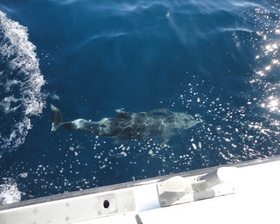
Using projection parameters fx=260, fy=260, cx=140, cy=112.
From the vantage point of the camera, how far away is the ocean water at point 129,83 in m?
6.07

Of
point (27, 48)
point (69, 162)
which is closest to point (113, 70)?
point (27, 48)

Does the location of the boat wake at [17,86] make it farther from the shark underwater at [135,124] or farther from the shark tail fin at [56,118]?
the shark underwater at [135,124]

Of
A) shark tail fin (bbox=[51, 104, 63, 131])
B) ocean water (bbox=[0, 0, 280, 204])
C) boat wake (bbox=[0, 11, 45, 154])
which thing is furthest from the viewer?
shark tail fin (bbox=[51, 104, 63, 131])

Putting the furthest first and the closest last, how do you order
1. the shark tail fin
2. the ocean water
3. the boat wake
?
the shark tail fin < the boat wake < the ocean water

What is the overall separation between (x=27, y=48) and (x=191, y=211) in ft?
23.1

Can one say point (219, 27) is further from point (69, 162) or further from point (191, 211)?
point (191, 211)

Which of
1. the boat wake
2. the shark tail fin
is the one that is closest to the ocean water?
the boat wake

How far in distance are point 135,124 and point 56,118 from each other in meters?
2.04

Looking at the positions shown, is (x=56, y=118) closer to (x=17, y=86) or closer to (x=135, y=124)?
(x=17, y=86)

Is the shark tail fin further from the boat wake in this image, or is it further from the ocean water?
the boat wake

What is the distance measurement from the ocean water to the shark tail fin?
141mm

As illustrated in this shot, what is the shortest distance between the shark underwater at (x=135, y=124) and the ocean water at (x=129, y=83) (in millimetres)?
177

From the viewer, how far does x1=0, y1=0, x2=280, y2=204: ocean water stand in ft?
19.9

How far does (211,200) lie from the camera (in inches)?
130
